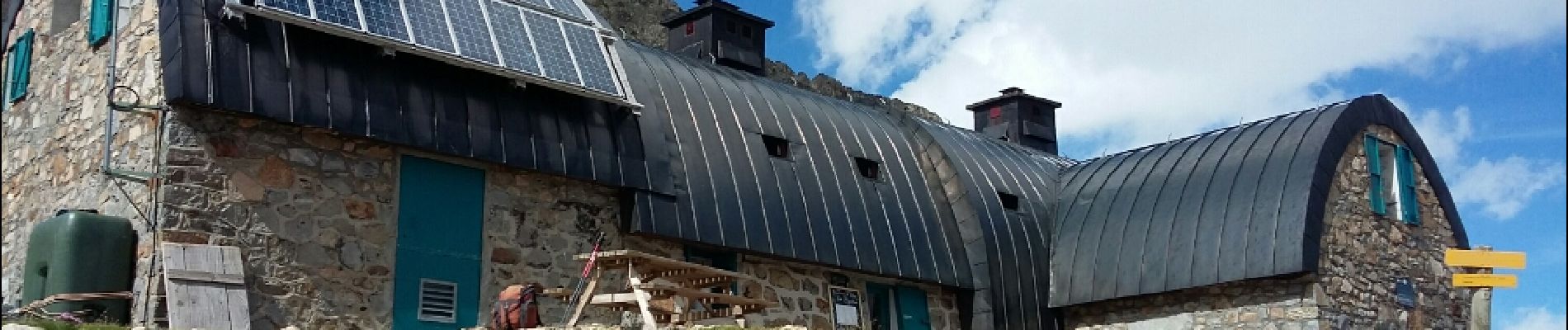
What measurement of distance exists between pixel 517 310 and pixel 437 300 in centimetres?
237

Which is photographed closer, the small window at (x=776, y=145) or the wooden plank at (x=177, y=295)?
the wooden plank at (x=177, y=295)

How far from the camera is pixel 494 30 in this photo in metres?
15.1

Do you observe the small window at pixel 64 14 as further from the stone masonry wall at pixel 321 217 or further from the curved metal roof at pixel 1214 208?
the curved metal roof at pixel 1214 208

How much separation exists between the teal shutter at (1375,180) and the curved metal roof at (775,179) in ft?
15.9

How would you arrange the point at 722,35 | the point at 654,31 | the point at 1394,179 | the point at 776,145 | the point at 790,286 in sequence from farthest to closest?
the point at 654,31 < the point at 722,35 < the point at 1394,179 < the point at 776,145 < the point at 790,286

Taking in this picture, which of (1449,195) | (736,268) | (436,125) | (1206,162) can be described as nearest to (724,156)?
(736,268)

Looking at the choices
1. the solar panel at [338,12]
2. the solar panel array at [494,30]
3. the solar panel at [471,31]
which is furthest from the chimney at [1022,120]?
the solar panel at [338,12]

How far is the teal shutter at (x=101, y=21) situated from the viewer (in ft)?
46.8

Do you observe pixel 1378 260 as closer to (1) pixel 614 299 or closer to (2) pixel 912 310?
(2) pixel 912 310

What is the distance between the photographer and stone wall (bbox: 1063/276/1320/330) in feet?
58.2

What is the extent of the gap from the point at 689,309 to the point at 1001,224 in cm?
716

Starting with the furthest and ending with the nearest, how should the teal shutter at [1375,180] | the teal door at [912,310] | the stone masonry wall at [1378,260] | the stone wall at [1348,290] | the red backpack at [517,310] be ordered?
the teal shutter at [1375,180] < the teal door at [912,310] < the stone masonry wall at [1378,260] < the stone wall at [1348,290] < the red backpack at [517,310]

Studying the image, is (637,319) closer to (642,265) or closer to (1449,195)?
(642,265)

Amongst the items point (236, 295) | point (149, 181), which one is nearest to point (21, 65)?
point (149, 181)
